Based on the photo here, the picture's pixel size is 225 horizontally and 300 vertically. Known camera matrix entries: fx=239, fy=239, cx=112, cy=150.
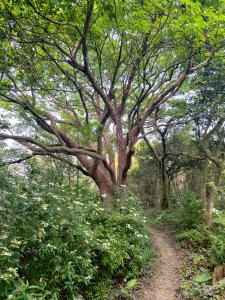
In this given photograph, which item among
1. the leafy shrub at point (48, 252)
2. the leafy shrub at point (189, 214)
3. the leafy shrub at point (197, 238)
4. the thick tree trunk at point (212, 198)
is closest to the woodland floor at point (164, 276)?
the leafy shrub at point (197, 238)

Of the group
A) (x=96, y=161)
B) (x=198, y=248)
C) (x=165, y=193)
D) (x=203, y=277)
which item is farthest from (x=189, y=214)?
(x=165, y=193)

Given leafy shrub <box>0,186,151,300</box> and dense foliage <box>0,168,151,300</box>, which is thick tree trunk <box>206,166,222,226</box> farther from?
leafy shrub <box>0,186,151,300</box>

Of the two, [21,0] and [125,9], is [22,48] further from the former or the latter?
[125,9]

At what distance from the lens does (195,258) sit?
5582mm

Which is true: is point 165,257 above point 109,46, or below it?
below

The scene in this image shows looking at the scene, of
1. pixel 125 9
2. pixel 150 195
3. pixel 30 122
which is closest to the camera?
pixel 125 9

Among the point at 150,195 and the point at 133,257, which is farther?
the point at 150,195

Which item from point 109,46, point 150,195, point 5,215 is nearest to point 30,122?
point 109,46

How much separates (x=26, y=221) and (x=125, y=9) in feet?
16.0

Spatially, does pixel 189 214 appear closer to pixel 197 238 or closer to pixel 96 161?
pixel 197 238

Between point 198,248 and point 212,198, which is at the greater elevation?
point 212,198

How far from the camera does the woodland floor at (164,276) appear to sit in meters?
4.50

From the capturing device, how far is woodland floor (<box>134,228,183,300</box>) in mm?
4496

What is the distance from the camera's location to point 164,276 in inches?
208
